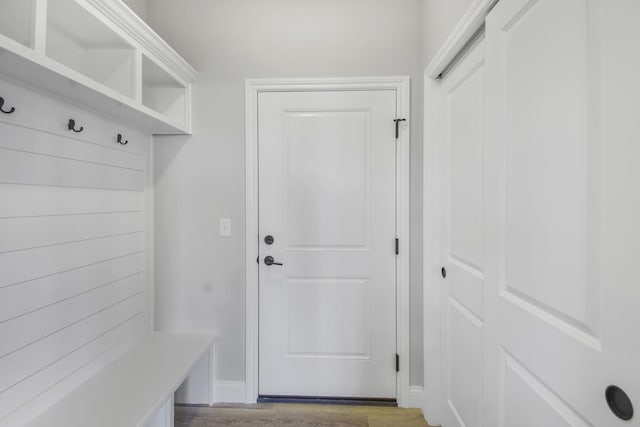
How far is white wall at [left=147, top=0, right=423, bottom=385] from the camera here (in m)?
1.79

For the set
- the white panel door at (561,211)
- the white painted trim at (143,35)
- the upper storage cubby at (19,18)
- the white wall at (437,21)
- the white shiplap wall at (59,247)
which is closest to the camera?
the white panel door at (561,211)

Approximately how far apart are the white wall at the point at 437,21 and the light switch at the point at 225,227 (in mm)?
1553

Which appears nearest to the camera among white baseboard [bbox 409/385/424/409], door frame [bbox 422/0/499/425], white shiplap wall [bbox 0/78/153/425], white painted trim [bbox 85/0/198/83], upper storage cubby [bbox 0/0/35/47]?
upper storage cubby [bbox 0/0/35/47]

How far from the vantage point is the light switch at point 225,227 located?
1847 millimetres

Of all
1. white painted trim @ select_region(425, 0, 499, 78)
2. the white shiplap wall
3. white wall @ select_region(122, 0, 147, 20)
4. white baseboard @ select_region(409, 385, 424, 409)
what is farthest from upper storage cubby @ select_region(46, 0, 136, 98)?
white baseboard @ select_region(409, 385, 424, 409)

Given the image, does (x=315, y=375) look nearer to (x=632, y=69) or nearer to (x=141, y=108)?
(x=141, y=108)

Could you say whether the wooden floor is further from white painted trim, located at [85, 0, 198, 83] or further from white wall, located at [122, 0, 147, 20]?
white wall, located at [122, 0, 147, 20]

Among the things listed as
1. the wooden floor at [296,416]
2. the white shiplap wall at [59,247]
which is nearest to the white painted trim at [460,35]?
the white shiplap wall at [59,247]

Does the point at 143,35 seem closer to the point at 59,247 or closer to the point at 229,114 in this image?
the point at 229,114

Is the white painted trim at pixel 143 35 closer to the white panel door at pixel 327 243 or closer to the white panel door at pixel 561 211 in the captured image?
the white panel door at pixel 327 243

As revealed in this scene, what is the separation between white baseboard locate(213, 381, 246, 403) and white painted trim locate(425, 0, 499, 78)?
2207mm

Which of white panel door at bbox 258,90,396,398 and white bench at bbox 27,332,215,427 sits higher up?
white panel door at bbox 258,90,396,398

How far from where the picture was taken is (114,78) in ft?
4.46

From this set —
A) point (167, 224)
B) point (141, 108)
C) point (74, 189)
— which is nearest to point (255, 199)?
point (167, 224)
